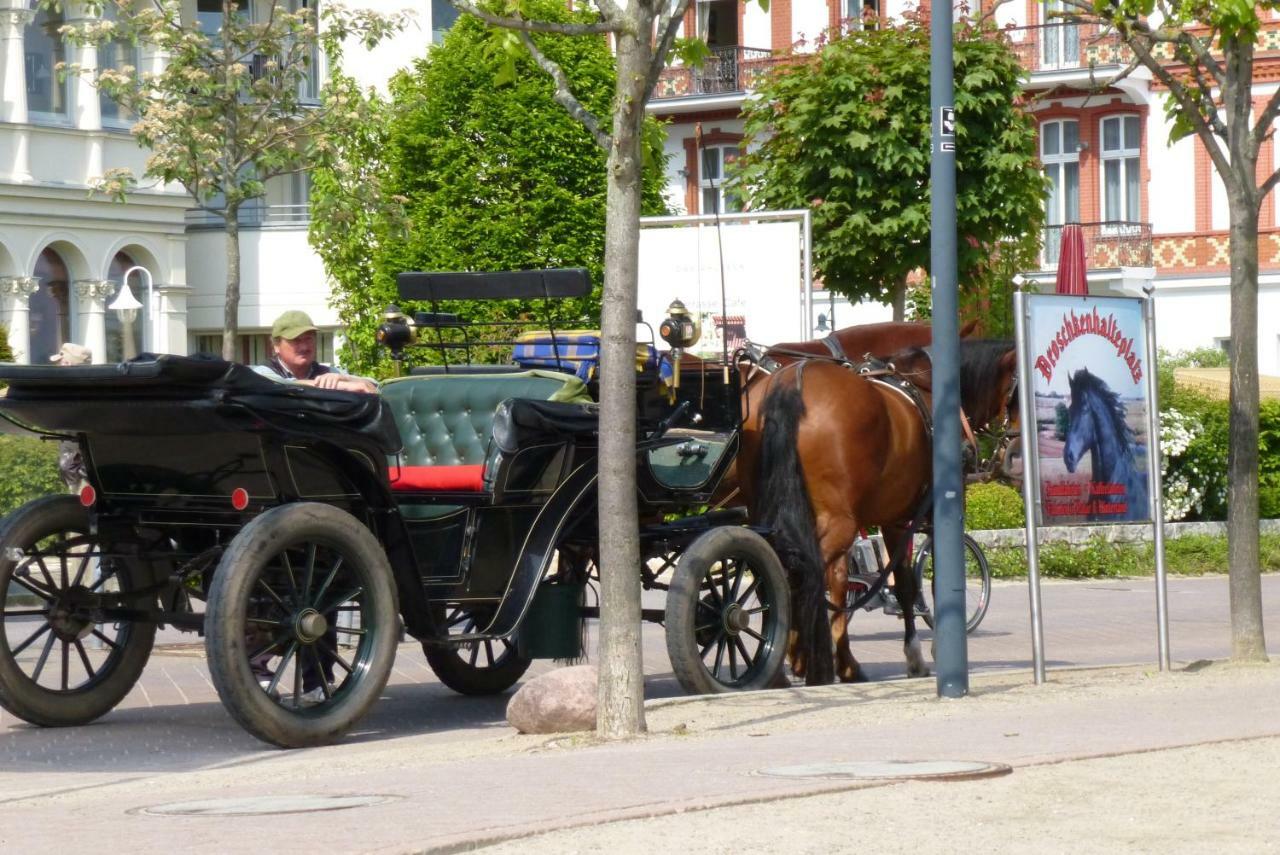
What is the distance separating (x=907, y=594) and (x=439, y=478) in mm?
3671

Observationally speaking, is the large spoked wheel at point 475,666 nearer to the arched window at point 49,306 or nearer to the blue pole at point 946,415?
the blue pole at point 946,415

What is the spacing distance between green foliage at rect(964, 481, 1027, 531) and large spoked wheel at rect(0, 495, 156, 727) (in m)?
13.6

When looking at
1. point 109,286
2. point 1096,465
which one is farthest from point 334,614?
point 109,286

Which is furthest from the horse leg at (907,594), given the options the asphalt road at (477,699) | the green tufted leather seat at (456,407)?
the green tufted leather seat at (456,407)

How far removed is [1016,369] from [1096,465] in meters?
1.26

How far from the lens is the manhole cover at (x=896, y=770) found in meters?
7.48

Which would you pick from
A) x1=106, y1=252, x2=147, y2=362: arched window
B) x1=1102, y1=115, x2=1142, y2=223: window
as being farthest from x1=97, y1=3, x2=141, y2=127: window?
x1=1102, y1=115, x2=1142, y2=223: window

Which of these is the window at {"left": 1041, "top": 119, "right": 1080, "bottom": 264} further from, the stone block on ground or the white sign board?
the stone block on ground

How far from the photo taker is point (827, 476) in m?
11.5

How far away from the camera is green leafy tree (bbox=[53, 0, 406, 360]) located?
19.6 meters

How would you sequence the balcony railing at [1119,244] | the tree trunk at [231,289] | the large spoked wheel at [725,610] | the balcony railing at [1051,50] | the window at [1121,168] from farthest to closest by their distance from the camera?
1. the window at [1121,168]
2. the balcony railing at [1119,244]
3. the balcony railing at [1051,50]
4. the tree trunk at [231,289]
5. the large spoked wheel at [725,610]

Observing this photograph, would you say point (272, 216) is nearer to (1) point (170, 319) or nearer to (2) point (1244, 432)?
(1) point (170, 319)

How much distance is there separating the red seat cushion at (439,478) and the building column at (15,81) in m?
27.1

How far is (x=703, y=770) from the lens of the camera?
7.75 metres
